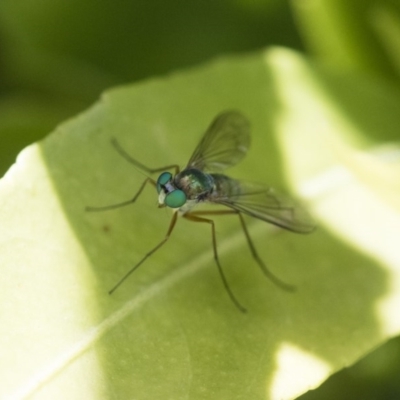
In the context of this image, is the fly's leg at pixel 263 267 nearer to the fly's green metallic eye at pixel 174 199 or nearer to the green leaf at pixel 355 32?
the fly's green metallic eye at pixel 174 199

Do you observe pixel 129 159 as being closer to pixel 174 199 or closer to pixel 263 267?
pixel 174 199

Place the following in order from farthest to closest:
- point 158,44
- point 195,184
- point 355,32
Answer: point 158,44 < point 355,32 < point 195,184

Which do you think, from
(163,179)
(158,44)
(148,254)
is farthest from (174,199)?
(158,44)

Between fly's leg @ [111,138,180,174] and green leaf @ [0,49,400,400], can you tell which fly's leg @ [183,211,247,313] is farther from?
fly's leg @ [111,138,180,174]

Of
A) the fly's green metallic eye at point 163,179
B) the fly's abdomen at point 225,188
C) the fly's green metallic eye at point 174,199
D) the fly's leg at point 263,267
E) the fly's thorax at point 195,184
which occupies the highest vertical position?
the fly's green metallic eye at point 163,179

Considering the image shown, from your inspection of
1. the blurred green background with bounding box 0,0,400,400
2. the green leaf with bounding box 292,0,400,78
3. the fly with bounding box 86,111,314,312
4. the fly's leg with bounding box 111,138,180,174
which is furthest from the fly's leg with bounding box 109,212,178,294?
the green leaf with bounding box 292,0,400,78

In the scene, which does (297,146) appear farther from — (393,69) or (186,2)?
(186,2)

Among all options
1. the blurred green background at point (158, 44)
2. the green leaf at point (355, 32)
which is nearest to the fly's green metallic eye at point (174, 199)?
the blurred green background at point (158, 44)
